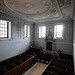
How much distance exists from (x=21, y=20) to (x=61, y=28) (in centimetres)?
364

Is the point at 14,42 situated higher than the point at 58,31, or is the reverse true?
the point at 58,31

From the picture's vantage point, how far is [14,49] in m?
4.29

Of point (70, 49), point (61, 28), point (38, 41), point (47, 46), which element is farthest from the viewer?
point (38, 41)

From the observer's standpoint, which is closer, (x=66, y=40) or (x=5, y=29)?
(x=5, y=29)

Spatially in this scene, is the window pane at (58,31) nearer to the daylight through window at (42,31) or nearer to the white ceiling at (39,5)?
the daylight through window at (42,31)

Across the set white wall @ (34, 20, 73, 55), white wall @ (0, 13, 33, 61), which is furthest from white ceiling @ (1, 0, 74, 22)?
white wall @ (34, 20, 73, 55)

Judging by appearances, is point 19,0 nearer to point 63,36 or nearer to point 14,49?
point 14,49

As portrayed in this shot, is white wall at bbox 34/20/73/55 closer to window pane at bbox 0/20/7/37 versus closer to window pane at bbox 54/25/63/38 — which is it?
window pane at bbox 54/25/63/38

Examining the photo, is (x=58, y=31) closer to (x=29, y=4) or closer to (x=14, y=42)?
(x=29, y=4)

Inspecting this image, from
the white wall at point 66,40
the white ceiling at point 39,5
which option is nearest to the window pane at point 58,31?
the white wall at point 66,40

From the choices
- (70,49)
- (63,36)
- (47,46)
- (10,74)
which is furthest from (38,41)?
(10,74)

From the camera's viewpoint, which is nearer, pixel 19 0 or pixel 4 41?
pixel 19 0

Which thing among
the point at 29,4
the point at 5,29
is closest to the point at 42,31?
the point at 5,29

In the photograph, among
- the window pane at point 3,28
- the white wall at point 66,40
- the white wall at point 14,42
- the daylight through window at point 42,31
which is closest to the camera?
the white wall at point 14,42
